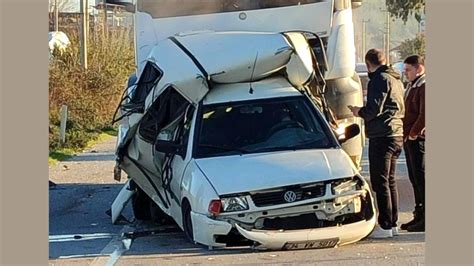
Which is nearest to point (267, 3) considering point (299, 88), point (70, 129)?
point (299, 88)

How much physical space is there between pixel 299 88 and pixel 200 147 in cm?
140

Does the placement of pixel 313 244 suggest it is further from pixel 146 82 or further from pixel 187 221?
pixel 146 82

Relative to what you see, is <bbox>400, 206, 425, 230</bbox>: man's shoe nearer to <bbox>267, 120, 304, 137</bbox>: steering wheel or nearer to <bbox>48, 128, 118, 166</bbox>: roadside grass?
<bbox>267, 120, 304, 137</bbox>: steering wheel

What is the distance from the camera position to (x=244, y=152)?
30.1 ft

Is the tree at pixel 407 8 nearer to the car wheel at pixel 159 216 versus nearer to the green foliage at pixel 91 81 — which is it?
the green foliage at pixel 91 81

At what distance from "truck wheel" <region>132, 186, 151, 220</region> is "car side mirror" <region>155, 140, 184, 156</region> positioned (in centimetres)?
164

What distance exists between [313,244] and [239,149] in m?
1.35

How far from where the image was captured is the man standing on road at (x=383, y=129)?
30.1 feet

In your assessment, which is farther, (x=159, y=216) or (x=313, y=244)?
(x=159, y=216)

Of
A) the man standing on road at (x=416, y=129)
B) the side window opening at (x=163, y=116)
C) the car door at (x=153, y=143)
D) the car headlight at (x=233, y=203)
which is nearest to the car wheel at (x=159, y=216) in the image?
the car door at (x=153, y=143)

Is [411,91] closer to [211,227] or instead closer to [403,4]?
[211,227]

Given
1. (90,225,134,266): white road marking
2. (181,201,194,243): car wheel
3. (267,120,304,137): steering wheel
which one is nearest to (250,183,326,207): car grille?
(181,201,194,243): car wheel

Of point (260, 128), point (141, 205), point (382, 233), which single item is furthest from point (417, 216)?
point (141, 205)

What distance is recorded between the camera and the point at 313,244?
847 cm
